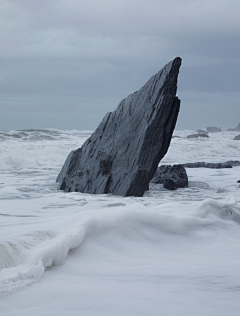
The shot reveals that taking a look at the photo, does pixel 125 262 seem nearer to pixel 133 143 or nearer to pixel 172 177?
pixel 133 143

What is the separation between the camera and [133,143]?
192 inches

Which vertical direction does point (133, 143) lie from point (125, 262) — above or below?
above

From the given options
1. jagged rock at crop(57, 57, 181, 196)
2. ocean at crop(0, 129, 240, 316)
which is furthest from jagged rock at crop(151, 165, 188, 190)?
ocean at crop(0, 129, 240, 316)

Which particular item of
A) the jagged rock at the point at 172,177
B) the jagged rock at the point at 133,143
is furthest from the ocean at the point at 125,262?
the jagged rock at the point at 172,177

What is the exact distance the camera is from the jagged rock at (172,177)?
5478mm

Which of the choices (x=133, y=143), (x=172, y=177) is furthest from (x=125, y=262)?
(x=172, y=177)

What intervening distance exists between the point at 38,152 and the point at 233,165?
7.53 metres

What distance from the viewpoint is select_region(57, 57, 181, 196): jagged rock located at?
470 cm

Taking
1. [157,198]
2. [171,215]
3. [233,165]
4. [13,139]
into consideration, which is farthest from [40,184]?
[13,139]

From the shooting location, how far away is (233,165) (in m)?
8.96

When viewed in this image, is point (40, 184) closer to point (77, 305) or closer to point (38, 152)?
point (77, 305)

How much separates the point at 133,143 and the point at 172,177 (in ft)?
4.14

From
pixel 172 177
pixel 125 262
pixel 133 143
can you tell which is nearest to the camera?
pixel 125 262

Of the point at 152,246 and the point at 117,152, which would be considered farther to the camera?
the point at 117,152
